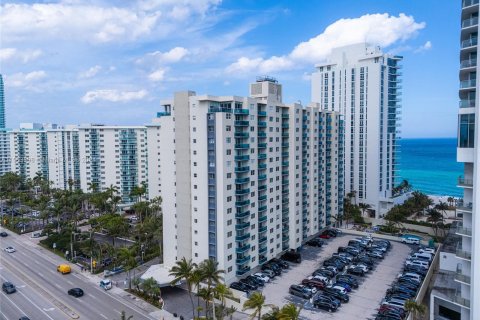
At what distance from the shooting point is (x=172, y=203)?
50344mm

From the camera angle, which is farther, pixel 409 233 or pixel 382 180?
pixel 382 180

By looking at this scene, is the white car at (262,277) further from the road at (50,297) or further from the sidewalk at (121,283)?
the road at (50,297)

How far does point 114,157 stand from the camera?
97188 mm

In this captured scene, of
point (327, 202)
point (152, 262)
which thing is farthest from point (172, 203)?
point (327, 202)

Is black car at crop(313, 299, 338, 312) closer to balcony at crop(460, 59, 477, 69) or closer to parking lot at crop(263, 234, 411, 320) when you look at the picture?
parking lot at crop(263, 234, 411, 320)

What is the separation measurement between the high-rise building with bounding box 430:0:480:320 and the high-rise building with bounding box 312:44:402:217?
5135 cm

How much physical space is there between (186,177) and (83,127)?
215 feet

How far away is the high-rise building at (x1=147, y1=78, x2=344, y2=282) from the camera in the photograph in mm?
45125

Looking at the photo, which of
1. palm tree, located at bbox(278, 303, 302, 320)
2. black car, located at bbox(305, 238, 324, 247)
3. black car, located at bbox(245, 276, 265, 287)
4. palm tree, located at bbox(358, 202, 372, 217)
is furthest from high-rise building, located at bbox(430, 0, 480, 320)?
palm tree, located at bbox(358, 202, 372, 217)

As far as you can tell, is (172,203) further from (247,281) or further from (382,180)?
(382,180)

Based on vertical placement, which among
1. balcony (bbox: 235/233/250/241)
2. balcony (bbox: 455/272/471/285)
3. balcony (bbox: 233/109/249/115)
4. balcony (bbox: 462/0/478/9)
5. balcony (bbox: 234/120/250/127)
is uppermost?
balcony (bbox: 462/0/478/9)

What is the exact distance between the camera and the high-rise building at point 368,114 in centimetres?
8406

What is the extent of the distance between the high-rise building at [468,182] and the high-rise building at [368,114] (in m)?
51.4

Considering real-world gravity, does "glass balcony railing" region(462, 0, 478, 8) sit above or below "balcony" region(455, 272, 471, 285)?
above
